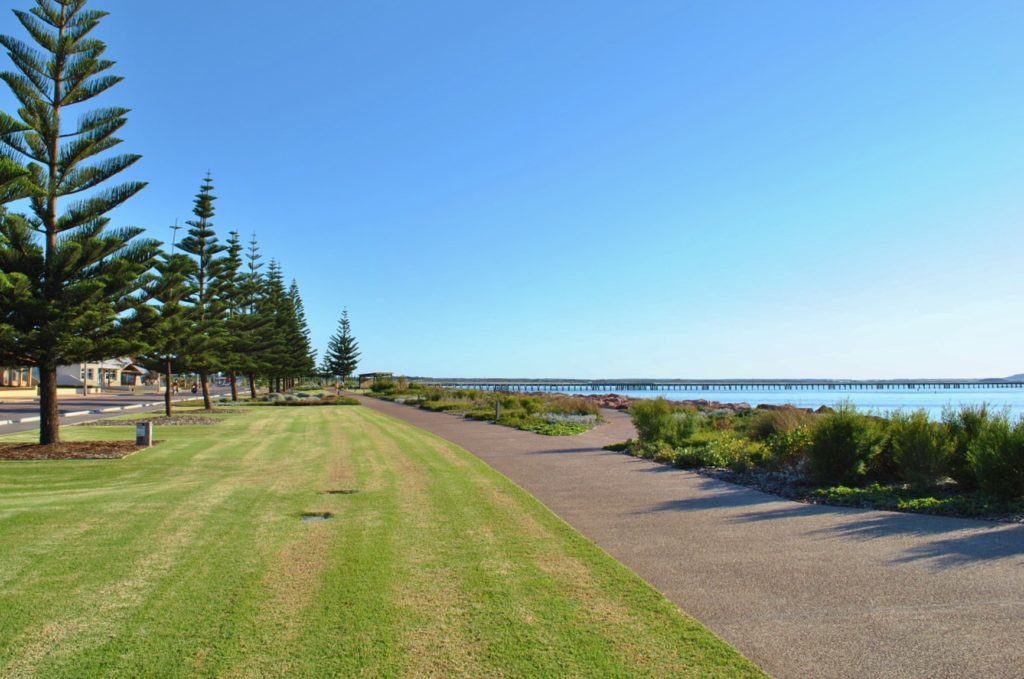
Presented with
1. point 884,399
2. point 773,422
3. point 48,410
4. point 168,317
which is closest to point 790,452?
point 773,422

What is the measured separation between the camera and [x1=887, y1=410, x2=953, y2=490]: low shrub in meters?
7.99

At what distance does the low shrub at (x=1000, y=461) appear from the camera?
23.6 feet

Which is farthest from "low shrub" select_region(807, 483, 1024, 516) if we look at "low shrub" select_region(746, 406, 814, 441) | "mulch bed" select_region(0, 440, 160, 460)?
"mulch bed" select_region(0, 440, 160, 460)

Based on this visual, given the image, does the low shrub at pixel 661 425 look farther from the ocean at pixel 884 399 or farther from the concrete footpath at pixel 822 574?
the concrete footpath at pixel 822 574

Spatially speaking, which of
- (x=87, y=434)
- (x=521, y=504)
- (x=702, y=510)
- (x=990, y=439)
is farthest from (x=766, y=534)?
(x=87, y=434)

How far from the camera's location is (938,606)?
4266 millimetres

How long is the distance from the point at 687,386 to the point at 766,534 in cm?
12928

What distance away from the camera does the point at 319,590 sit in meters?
4.50

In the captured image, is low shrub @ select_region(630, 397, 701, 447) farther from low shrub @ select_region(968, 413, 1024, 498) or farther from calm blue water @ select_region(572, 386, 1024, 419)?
low shrub @ select_region(968, 413, 1024, 498)

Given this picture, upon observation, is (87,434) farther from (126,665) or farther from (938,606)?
(938,606)

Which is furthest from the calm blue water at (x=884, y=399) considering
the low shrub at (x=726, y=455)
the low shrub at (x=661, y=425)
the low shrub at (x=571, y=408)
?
the low shrub at (x=661, y=425)

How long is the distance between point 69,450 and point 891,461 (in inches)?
522

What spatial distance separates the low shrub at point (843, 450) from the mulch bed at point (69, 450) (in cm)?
1091

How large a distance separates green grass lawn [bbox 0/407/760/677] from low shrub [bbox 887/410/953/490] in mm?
4541
